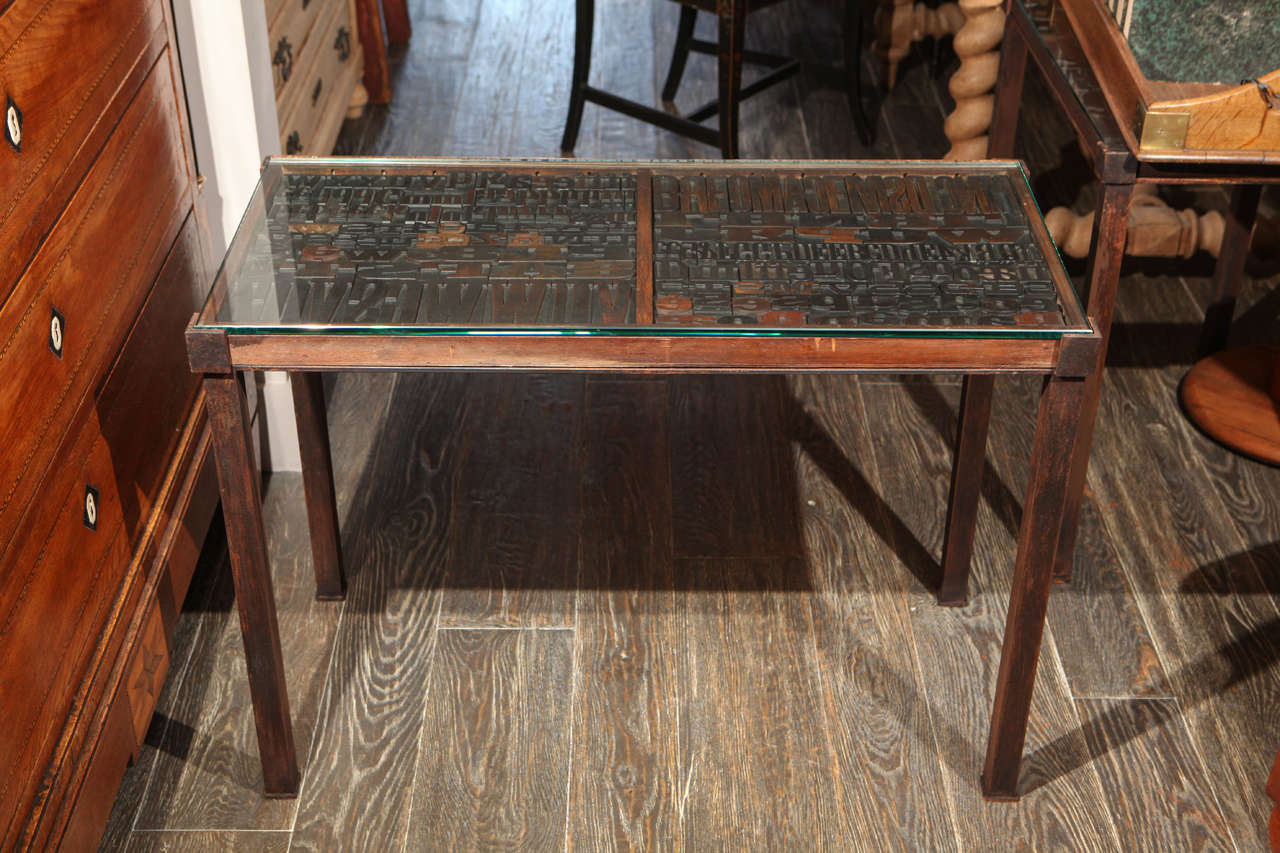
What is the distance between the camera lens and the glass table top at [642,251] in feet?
5.29

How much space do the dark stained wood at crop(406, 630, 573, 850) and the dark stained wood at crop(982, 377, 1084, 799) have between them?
60 centimetres

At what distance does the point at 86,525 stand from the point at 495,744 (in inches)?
25.6

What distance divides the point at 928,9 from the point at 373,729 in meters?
2.86

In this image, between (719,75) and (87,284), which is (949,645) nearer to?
(87,284)

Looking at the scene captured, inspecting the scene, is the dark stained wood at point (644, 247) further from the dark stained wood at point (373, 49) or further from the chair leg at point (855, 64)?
the dark stained wood at point (373, 49)

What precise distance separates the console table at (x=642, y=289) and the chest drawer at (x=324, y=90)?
1378mm

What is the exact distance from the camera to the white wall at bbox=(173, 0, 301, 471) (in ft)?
7.20

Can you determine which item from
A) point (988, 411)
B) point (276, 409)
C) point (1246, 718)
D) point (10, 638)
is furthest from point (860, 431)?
point (10, 638)

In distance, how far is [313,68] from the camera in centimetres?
349

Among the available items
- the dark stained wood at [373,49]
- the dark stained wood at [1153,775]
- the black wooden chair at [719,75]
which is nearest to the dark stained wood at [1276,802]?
the dark stained wood at [1153,775]

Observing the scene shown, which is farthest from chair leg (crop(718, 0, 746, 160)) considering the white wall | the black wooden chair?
the white wall

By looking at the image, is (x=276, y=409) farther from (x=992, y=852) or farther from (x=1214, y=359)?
(x=1214, y=359)

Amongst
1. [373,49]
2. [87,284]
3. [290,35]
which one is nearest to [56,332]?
[87,284]

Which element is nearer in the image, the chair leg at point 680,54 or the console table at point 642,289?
the console table at point 642,289
